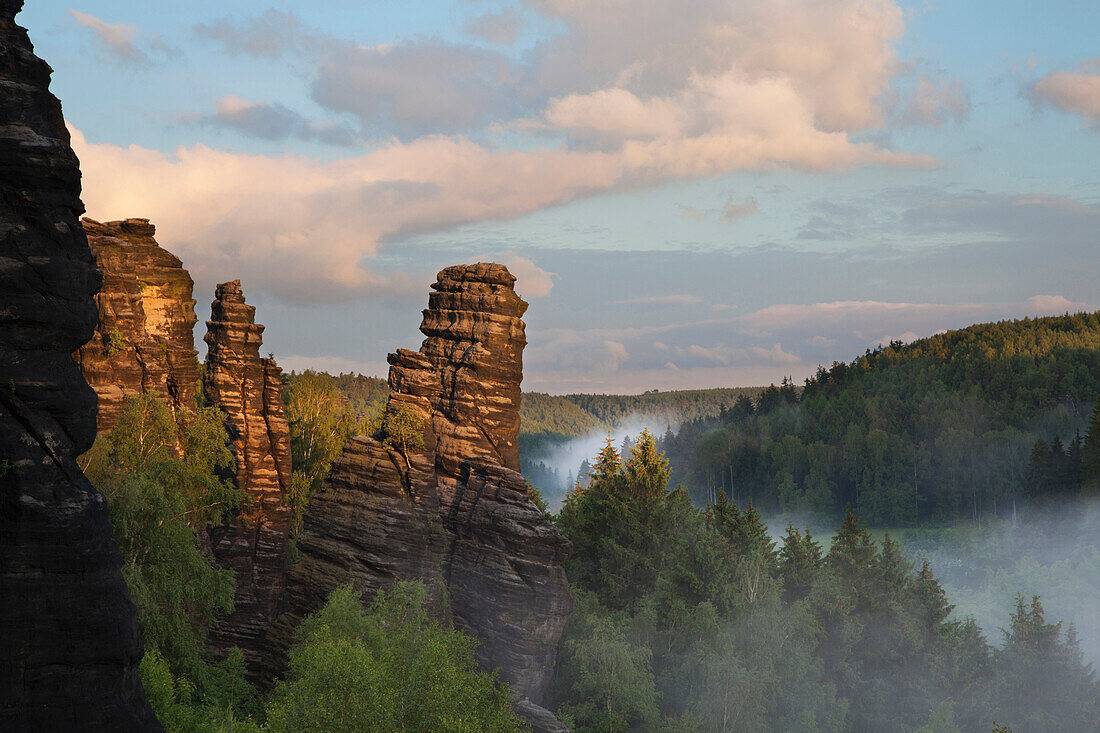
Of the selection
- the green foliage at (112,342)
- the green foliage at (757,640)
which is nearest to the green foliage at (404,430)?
the green foliage at (112,342)

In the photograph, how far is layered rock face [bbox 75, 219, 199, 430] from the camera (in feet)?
141

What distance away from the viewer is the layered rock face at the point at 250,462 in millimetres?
56406

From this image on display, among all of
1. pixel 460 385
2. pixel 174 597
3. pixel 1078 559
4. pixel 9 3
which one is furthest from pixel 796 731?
pixel 1078 559

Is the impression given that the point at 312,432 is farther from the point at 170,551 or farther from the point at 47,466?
the point at 47,466

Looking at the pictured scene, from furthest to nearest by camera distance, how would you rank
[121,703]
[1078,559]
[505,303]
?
[1078,559] → [505,303] → [121,703]

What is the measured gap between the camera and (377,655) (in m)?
34.5

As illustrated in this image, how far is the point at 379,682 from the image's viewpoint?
27.8 m

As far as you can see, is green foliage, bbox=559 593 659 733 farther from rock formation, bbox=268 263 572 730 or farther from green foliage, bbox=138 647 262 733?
green foliage, bbox=138 647 262 733

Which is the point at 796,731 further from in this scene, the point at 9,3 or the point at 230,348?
the point at 9,3

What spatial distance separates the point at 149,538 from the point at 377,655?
1077 cm

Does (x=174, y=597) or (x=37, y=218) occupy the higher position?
(x=37, y=218)

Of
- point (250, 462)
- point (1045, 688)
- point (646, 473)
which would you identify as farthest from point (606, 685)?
point (1045, 688)

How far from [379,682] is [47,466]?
1283 cm

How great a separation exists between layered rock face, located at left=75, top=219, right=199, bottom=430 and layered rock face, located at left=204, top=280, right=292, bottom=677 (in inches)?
255
